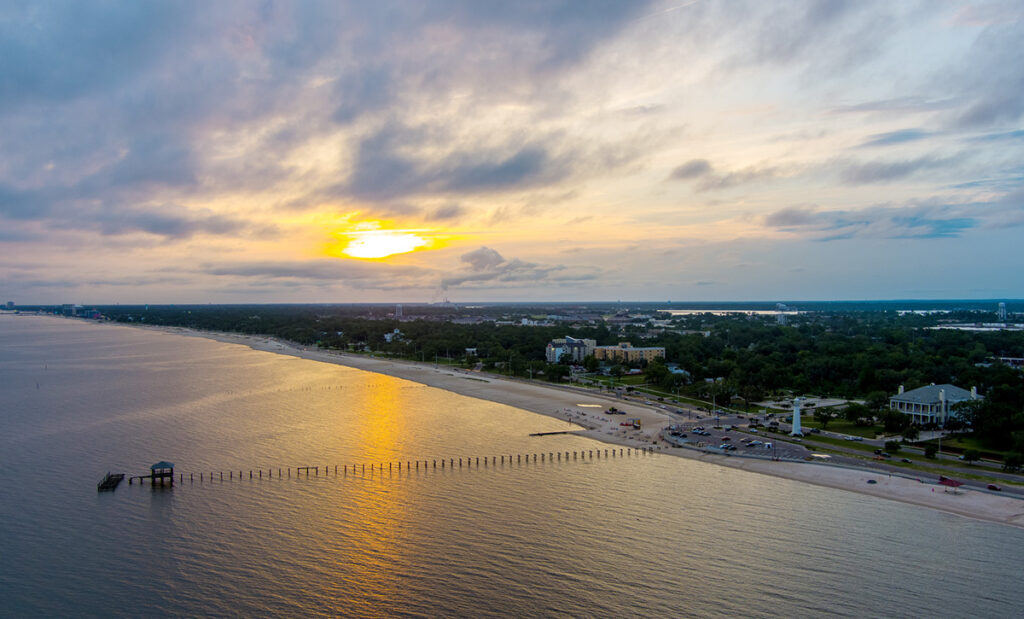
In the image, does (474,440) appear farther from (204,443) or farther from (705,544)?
(705,544)

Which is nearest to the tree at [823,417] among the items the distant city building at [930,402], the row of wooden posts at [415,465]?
the distant city building at [930,402]

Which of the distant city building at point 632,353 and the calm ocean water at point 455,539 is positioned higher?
the distant city building at point 632,353

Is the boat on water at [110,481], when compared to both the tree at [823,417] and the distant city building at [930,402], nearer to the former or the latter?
the tree at [823,417]

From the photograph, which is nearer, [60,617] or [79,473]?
[60,617]

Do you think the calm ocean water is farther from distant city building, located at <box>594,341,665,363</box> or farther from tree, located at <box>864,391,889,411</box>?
distant city building, located at <box>594,341,665,363</box>

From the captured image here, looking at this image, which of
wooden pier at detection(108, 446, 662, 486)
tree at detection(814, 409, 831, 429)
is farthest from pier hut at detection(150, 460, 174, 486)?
tree at detection(814, 409, 831, 429)

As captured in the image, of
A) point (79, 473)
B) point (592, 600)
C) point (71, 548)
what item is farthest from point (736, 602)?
point (79, 473)
